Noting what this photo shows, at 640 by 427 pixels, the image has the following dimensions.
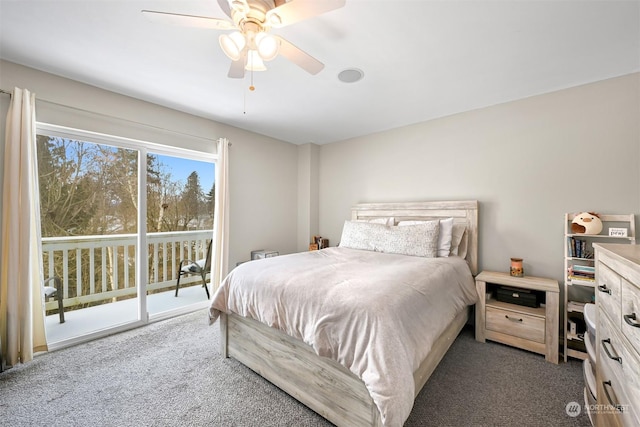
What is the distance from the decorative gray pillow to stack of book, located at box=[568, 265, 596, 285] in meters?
1.09

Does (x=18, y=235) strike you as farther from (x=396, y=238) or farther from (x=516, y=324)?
(x=516, y=324)

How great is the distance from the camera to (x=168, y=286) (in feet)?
11.5

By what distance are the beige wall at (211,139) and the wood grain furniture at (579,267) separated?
356 cm

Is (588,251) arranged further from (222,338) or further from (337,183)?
(222,338)

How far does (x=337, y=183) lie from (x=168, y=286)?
300cm

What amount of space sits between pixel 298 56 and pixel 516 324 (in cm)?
291

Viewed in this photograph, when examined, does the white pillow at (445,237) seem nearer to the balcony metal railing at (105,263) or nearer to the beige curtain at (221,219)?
the beige curtain at (221,219)

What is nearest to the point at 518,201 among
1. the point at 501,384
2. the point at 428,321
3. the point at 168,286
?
the point at 501,384

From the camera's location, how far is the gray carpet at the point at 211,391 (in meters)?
1.54

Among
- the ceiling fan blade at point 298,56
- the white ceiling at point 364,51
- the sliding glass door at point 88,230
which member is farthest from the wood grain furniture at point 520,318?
the sliding glass door at point 88,230

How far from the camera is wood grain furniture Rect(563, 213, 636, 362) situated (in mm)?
2098

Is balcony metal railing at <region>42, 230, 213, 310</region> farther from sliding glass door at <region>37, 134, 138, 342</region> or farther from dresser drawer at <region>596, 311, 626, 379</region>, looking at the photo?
dresser drawer at <region>596, 311, 626, 379</region>

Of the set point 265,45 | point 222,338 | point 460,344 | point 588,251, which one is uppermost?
point 265,45

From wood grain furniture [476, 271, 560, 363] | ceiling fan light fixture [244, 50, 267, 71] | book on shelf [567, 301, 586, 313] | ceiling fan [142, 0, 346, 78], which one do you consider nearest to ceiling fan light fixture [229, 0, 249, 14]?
ceiling fan [142, 0, 346, 78]
